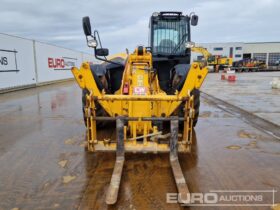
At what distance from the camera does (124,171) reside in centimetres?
325

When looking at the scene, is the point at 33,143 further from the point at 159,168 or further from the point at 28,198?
the point at 159,168

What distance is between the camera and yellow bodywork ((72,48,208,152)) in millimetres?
3443

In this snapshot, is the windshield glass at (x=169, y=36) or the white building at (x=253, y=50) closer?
the windshield glass at (x=169, y=36)

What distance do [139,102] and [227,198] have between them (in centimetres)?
176

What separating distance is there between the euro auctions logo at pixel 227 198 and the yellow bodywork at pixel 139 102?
0.84 metres

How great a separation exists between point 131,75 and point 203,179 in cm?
204

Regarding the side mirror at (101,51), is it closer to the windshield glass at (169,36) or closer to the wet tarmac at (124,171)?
the wet tarmac at (124,171)

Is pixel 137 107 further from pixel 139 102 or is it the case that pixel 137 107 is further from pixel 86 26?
pixel 86 26

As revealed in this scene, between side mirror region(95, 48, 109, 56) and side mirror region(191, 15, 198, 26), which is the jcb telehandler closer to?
side mirror region(95, 48, 109, 56)

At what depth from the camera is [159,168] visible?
3334mm

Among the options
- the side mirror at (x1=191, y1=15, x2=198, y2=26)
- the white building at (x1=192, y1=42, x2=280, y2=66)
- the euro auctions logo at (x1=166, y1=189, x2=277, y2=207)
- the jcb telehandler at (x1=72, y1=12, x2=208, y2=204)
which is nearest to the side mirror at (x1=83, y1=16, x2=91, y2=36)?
the jcb telehandler at (x1=72, y1=12, x2=208, y2=204)

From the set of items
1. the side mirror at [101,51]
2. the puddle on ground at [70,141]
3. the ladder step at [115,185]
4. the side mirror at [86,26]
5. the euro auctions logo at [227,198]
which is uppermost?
the side mirror at [86,26]

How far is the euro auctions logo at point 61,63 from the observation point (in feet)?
60.1

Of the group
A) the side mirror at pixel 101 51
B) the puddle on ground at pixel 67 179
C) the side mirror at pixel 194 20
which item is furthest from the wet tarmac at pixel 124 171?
the side mirror at pixel 194 20
